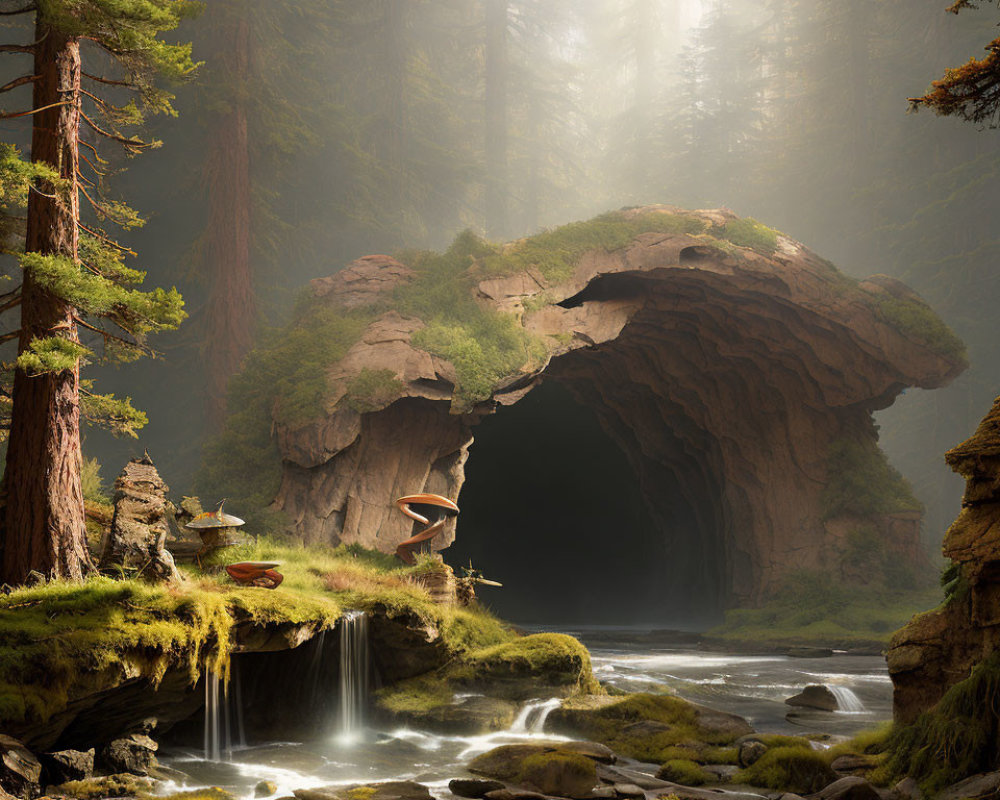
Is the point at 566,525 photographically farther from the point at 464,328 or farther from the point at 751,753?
the point at 751,753

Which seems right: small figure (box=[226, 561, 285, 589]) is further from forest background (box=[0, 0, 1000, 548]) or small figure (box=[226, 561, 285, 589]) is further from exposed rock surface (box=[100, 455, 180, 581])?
forest background (box=[0, 0, 1000, 548])

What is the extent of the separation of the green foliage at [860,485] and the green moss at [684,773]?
1606 centimetres

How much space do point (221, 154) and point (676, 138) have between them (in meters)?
34.8

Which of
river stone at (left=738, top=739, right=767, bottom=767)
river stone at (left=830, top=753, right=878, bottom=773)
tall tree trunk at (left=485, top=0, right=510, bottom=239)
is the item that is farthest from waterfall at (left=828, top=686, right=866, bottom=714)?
tall tree trunk at (left=485, top=0, right=510, bottom=239)

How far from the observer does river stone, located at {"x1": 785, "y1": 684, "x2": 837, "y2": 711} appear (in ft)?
42.5

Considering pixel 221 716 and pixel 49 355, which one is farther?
pixel 221 716

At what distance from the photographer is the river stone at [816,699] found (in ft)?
42.5

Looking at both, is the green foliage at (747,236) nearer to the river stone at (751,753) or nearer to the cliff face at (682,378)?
the cliff face at (682,378)

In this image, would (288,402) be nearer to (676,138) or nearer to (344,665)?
(344,665)

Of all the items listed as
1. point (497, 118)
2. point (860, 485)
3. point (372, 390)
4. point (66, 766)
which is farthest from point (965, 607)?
point (497, 118)

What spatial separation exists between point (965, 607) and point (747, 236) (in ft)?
49.5

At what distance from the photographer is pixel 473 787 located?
832 cm

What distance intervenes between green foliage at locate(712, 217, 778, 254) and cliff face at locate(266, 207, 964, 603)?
40mm

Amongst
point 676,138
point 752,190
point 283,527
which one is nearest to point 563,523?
point 283,527
